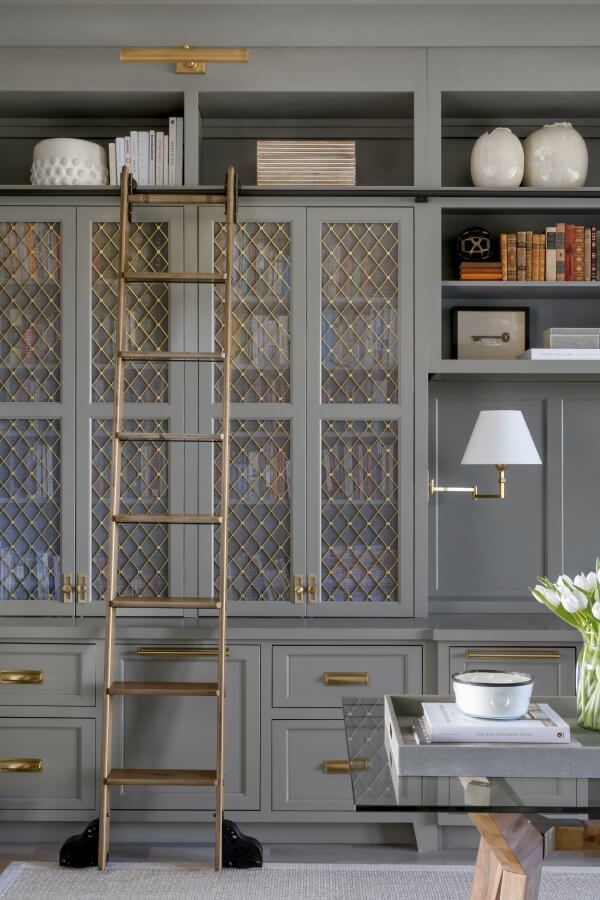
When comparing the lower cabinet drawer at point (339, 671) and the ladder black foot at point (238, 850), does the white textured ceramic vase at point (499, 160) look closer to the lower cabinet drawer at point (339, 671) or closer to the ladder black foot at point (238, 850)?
the lower cabinet drawer at point (339, 671)

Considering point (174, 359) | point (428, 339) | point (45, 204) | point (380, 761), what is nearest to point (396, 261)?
point (428, 339)

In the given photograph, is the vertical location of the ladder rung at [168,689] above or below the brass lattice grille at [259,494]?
→ below

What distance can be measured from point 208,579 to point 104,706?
568mm

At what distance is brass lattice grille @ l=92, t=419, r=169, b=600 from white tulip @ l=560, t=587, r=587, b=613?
167cm

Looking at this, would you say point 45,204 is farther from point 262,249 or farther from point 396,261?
point 396,261

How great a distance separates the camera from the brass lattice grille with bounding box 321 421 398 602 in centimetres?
314

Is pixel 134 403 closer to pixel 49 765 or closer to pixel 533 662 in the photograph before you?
pixel 49 765

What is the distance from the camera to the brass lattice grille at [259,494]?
124 inches

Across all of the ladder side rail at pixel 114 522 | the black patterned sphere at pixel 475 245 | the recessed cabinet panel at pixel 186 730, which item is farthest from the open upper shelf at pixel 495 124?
the recessed cabinet panel at pixel 186 730

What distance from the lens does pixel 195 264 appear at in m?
3.14

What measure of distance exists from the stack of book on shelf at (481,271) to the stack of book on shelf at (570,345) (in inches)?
11.5

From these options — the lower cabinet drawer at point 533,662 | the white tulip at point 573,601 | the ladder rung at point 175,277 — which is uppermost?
the ladder rung at point 175,277

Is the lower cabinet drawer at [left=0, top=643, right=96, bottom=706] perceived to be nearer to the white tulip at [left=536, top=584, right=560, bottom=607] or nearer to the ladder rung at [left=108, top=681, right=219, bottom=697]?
the ladder rung at [left=108, top=681, right=219, bottom=697]

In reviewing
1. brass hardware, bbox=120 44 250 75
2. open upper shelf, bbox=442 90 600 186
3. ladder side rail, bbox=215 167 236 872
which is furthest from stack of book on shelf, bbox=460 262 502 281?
brass hardware, bbox=120 44 250 75
